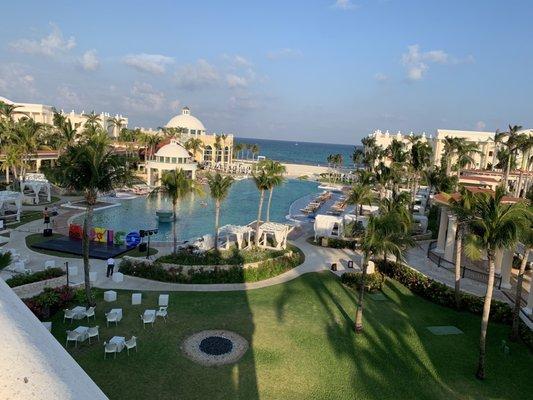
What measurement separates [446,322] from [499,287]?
5.66 m

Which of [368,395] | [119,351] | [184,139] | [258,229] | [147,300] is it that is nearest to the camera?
[368,395]

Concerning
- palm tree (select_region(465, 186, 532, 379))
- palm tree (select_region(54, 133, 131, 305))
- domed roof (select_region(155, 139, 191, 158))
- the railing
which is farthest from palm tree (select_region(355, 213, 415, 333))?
domed roof (select_region(155, 139, 191, 158))

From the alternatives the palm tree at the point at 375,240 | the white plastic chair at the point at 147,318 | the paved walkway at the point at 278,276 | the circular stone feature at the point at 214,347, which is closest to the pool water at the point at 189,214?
the paved walkway at the point at 278,276

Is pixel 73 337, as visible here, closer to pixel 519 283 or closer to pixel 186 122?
pixel 519 283

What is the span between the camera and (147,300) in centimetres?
1953

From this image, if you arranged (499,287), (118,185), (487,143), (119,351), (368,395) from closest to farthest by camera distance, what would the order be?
(368,395) < (119,351) < (118,185) < (499,287) < (487,143)

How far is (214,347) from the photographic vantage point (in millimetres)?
15570

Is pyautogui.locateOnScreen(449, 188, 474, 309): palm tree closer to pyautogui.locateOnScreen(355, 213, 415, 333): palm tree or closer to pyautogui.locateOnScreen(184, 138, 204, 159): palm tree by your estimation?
pyautogui.locateOnScreen(355, 213, 415, 333): palm tree

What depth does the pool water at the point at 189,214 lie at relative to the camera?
118ft

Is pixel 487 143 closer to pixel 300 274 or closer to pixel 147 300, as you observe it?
pixel 300 274

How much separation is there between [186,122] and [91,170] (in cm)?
8181

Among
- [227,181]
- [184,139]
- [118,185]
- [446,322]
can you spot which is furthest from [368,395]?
[184,139]

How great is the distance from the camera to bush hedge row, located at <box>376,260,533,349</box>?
19.1 m

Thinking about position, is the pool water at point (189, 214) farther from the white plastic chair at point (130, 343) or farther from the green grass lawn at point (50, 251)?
the white plastic chair at point (130, 343)
